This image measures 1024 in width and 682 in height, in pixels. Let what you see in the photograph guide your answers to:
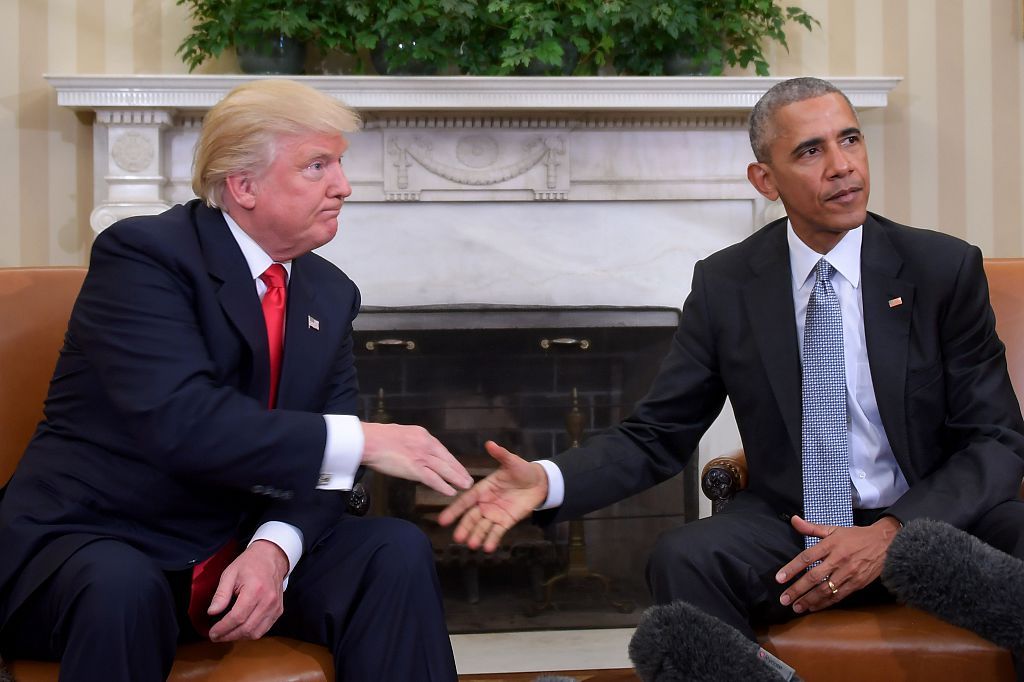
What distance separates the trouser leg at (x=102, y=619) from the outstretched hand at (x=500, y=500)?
1.57ft

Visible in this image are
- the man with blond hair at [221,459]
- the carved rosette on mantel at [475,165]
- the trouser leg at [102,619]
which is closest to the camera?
the trouser leg at [102,619]

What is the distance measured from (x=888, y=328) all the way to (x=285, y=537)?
43.4 inches

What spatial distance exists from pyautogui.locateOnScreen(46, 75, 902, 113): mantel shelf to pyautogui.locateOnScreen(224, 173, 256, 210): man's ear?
139cm

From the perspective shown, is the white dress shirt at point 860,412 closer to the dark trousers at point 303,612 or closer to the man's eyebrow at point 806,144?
the man's eyebrow at point 806,144

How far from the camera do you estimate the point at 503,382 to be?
3391 millimetres

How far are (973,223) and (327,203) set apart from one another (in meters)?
2.65

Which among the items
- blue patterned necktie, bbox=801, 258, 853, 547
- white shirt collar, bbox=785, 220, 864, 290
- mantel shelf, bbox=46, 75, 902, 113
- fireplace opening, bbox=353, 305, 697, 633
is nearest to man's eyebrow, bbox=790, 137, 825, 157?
white shirt collar, bbox=785, 220, 864, 290

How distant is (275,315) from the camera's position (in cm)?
183

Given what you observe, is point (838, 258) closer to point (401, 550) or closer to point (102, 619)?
point (401, 550)

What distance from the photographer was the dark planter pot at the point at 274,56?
10.5 ft

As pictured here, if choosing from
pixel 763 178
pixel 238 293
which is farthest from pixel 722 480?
pixel 238 293

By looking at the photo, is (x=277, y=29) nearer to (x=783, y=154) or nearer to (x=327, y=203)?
(x=327, y=203)

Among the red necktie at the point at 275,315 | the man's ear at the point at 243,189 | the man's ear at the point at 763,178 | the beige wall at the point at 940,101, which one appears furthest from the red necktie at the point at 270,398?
the beige wall at the point at 940,101

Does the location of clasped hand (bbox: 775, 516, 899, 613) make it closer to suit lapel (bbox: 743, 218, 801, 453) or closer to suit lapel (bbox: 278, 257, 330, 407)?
suit lapel (bbox: 743, 218, 801, 453)
